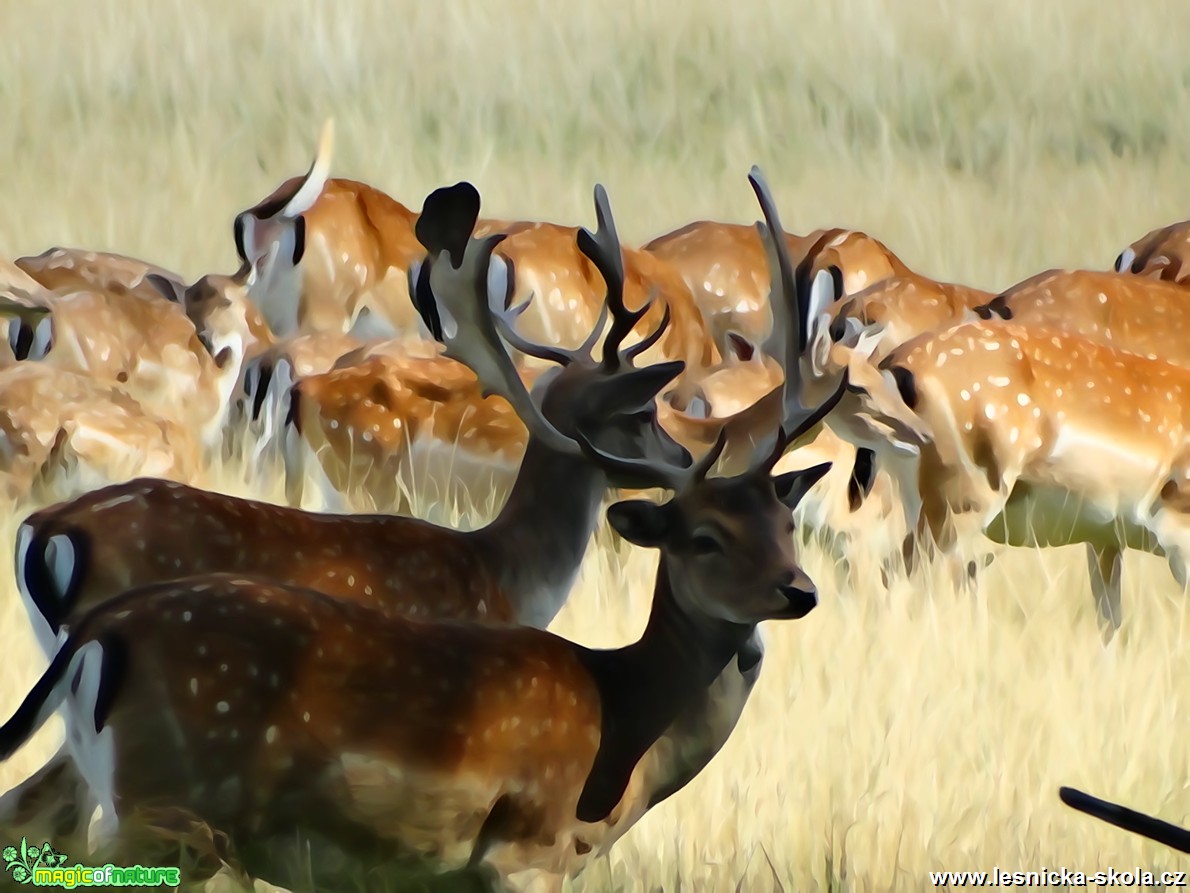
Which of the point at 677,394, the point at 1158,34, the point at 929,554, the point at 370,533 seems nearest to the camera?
the point at 370,533

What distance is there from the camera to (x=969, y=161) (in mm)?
16328

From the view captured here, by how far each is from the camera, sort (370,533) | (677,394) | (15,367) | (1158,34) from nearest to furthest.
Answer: (370,533), (15,367), (677,394), (1158,34)

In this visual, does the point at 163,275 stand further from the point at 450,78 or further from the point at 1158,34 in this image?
the point at 1158,34

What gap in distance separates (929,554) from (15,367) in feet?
Answer: 9.03

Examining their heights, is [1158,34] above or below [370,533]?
below

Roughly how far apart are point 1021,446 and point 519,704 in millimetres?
3159

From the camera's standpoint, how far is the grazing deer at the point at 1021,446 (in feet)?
20.5

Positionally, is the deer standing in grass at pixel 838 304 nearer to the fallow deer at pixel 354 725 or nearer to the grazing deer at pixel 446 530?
the grazing deer at pixel 446 530

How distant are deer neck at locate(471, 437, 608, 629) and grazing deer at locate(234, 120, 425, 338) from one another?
4942 millimetres

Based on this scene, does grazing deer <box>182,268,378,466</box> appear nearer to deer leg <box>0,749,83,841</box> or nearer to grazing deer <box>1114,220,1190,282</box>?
deer leg <box>0,749,83,841</box>

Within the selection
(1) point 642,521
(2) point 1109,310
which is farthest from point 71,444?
(2) point 1109,310

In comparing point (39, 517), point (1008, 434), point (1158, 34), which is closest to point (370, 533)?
point (39, 517)

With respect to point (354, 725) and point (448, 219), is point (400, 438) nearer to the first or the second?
point (448, 219)

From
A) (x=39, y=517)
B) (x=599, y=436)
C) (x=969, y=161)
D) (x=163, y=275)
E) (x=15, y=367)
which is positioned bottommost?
(x=969, y=161)
